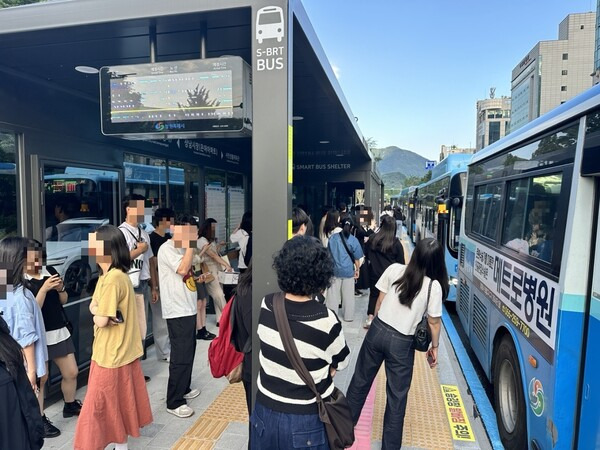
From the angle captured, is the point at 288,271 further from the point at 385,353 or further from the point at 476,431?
the point at 476,431

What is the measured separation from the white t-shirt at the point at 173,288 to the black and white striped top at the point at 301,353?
1904 millimetres

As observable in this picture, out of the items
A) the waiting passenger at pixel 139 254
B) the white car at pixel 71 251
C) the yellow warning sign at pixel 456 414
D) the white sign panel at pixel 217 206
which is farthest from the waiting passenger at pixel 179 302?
the white sign panel at pixel 217 206

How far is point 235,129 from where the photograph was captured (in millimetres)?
2963

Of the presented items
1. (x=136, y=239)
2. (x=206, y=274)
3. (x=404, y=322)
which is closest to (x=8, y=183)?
(x=136, y=239)

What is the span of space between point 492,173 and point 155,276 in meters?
4.27

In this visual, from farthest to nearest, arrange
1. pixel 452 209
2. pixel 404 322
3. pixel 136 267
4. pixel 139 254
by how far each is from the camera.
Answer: pixel 452 209 < pixel 136 267 < pixel 139 254 < pixel 404 322

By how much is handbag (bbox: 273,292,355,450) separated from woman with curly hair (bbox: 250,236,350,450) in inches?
1.0

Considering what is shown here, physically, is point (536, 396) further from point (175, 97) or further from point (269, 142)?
point (175, 97)

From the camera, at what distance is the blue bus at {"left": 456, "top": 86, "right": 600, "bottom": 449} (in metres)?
2.43

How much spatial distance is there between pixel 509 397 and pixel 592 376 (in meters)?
1.54

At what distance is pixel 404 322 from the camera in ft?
10.2

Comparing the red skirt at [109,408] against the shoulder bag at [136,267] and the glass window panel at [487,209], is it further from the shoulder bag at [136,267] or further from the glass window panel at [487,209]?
the glass window panel at [487,209]

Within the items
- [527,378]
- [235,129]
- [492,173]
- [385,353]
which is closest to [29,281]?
[235,129]

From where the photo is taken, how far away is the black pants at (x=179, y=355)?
3822 millimetres
